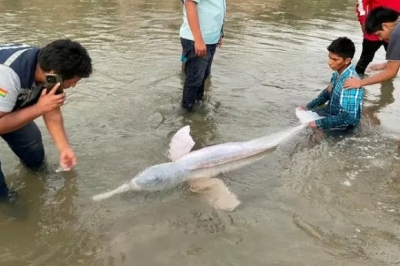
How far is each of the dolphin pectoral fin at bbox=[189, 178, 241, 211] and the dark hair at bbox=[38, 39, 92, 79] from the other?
1564 mm

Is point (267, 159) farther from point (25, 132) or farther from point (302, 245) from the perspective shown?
point (25, 132)

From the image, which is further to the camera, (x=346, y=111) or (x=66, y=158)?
(x=346, y=111)

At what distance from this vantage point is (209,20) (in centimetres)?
490

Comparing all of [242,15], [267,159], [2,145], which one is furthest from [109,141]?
[242,15]

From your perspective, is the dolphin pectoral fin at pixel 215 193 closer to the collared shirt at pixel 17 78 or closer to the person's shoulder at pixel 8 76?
the collared shirt at pixel 17 78

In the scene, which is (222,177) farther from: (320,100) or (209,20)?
(320,100)

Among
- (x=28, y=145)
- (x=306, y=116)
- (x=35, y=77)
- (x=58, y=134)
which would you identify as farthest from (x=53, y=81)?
(x=306, y=116)

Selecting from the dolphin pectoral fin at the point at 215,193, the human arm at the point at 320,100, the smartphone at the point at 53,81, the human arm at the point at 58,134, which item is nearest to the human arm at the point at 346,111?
the human arm at the point at 320,100

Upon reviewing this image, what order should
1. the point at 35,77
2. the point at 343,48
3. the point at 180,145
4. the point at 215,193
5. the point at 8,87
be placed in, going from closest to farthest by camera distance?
the point at 8,87 < the point at 35,77 < the point at 215,193 < the point at 180,145 < the point at 343,48

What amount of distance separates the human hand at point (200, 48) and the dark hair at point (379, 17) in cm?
189

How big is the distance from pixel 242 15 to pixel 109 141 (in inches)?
319

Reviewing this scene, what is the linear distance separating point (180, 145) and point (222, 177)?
601 millimetres

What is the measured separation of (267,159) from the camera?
453cm

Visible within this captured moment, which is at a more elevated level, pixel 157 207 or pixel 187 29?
pixel 187 29
